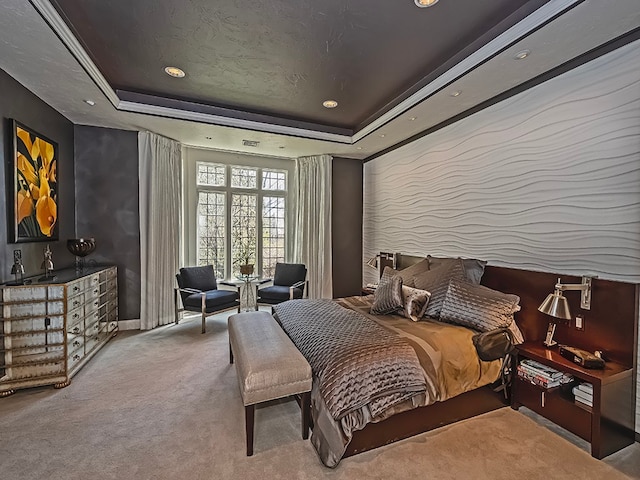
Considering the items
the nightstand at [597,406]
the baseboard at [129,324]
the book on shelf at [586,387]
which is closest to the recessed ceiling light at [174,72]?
the baseboard at [129,324]

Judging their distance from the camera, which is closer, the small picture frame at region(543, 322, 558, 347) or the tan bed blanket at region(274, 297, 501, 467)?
the tan bed blanket at region(274, 297, 501, 467)

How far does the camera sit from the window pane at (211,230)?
18.5 feet

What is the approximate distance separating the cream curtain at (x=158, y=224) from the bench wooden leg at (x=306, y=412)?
11.0 feet

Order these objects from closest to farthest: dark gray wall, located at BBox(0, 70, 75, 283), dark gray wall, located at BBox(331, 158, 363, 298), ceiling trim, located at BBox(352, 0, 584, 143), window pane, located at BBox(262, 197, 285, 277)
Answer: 1. ceiling trim, located at BBox(352, 0, 584, 143)
2. dark gray wall, located at BBox(0, 70, 75, 283)
3. dark gray wall, located at BBox(331, 158, 363, 298)
4. window pane, located at BBox(262, 197, 285, 277)

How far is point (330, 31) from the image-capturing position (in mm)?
2430

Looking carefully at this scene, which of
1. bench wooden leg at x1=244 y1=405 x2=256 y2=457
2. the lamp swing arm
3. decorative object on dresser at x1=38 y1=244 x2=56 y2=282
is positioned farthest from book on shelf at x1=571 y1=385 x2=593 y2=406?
decorative object on dresser at x1=38 y1=244 x2=56 y2=282

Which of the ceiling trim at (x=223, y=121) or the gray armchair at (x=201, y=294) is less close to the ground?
the ceiling trim at (x=223, y=121)

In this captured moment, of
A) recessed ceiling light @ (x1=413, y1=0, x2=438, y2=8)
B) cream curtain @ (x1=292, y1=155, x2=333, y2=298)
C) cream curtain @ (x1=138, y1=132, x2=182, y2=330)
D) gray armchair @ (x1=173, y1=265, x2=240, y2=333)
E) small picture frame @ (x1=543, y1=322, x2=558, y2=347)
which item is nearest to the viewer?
recessed ceiling light @ (x1=413, y1=0, x2=438, y2=8)

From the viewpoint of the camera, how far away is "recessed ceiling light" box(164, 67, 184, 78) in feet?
9.97

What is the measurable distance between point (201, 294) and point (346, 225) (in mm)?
2766

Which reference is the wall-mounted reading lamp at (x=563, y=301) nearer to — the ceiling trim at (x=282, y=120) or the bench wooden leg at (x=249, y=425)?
the ceiling trim at (x=282, y=120)

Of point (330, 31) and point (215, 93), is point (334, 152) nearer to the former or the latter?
point (215, 93)

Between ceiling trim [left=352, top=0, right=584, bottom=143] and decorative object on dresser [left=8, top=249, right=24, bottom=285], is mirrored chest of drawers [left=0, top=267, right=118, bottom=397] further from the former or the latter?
ceiling trim [left=352, top=0, right=584, bottom=143]

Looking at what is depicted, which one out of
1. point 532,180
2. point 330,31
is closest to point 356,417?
point 532,180
